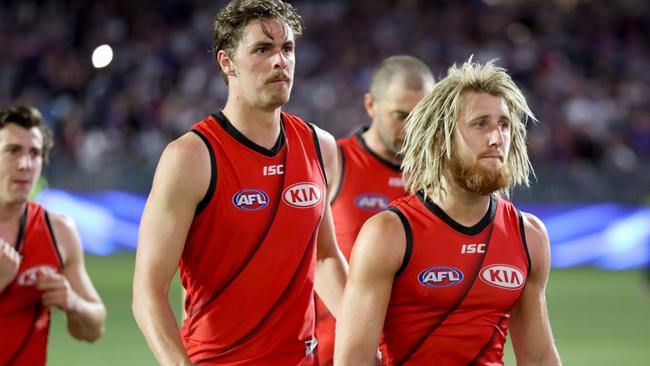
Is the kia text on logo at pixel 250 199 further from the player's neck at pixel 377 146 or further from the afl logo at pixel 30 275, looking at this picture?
the player's neck at pixel 377 146

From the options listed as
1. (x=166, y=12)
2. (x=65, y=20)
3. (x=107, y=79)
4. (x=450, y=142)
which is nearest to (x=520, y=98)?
(x=450, y=142)

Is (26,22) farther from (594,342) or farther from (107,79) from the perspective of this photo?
(594,342)

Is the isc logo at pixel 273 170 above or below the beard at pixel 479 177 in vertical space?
above

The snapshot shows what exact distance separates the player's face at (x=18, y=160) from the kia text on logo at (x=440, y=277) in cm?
256

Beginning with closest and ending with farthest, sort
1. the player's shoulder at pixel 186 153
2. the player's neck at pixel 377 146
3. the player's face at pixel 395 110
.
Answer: the player's shoulder at pixel 186 153 → the player's face at pixel 395 110 → the player's neck at pixel 377 146

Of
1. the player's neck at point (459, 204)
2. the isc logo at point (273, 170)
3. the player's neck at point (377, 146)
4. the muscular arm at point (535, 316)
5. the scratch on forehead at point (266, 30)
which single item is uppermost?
the player's neck at point (377, 146)

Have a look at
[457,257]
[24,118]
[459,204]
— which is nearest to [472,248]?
[457,257]

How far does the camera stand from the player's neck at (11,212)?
600 cm

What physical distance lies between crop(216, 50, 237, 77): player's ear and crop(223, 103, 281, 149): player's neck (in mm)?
144

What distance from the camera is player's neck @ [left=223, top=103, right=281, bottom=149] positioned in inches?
193

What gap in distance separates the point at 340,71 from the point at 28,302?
1709 centimetres

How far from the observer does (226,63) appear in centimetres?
496

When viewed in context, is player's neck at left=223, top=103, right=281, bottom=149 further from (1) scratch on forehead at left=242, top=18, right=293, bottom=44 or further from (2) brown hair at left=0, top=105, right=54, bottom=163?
(2) brown hair at left=0, top=105, right=54, bottom=163

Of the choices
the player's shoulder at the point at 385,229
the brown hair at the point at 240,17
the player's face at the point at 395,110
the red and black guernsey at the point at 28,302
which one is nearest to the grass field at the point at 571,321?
the player's face at the point at 395,110
